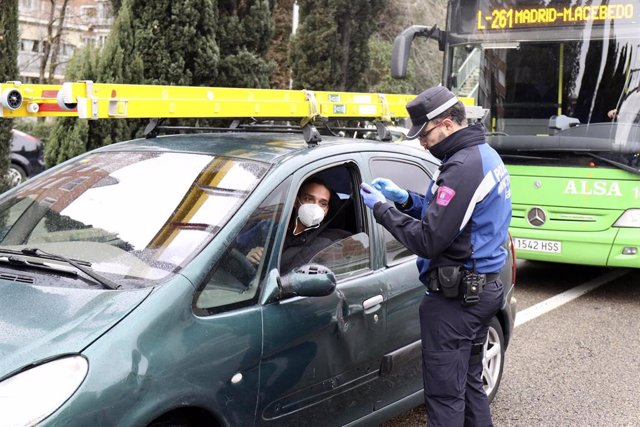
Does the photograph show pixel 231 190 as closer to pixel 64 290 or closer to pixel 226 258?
pixel 226 258

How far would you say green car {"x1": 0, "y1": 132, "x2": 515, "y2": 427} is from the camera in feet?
8.23

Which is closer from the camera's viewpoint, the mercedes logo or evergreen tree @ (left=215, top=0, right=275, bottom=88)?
the mercedes logo

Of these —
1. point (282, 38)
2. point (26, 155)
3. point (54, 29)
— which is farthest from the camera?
point (54, 29)

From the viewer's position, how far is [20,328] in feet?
8.44

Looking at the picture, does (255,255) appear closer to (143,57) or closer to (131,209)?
(131,209)

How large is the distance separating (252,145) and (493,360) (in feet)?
6.87

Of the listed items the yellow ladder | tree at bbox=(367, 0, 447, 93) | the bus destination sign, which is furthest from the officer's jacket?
tree at bbox=(367, 0, 447, 93)

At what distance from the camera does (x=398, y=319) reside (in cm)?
376

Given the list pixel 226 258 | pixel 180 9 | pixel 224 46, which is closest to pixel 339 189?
pixel 226 258

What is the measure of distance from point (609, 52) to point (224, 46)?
17.7ft

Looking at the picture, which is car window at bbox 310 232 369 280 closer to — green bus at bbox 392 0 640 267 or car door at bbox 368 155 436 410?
car door at bbox 368 155 436 410

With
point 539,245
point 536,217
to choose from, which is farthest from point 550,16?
point 539,245

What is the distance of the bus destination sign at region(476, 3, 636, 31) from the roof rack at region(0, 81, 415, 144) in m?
4.31

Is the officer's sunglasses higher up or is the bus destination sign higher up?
the bus destination sign
